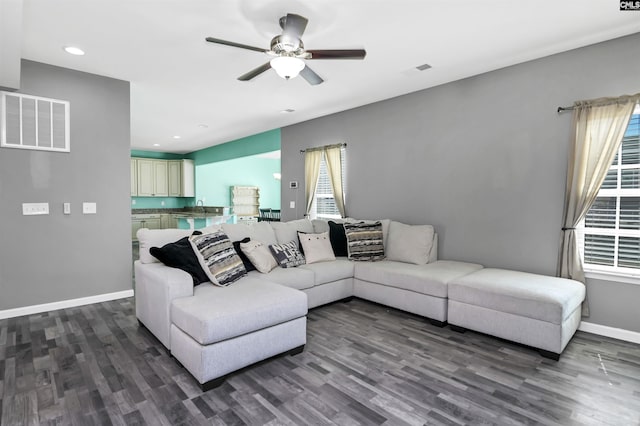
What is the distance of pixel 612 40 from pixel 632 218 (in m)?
1.67

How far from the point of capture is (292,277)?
3.59m

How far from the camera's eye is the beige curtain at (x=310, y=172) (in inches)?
239

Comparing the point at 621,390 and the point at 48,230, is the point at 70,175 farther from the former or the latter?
the point at 621,390

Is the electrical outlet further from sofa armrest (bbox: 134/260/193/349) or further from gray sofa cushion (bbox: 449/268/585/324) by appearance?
gray sofa cushion (bbox: 449/268/585/324)

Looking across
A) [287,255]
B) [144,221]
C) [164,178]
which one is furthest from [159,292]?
[164,178]

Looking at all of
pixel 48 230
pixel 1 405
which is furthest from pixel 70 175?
pixel 1 405

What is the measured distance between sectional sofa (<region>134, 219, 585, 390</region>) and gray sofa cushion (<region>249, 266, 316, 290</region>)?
1cm

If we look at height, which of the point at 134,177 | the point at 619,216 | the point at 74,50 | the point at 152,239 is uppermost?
the point at 74,50

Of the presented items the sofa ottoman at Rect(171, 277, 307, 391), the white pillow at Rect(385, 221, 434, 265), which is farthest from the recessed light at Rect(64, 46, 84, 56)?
the white pillow at Rect(385, 221, 434, 265)

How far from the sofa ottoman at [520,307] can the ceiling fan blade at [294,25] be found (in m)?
2.69

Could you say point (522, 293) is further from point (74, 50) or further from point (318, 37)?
point (74, 50)

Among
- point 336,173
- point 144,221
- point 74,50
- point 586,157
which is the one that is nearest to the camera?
point 586,157

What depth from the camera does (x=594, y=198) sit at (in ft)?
10.4

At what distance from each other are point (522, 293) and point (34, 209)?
16.6 feet
